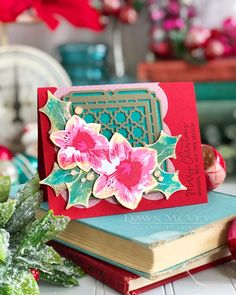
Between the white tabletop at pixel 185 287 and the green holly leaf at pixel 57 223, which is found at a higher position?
the green holly leaf at pixel 57 223

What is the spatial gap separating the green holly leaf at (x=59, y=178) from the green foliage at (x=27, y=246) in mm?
22

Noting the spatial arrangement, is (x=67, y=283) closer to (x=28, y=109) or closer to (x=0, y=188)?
(x=0, y=188)

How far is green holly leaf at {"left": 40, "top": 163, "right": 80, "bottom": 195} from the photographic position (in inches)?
21.1

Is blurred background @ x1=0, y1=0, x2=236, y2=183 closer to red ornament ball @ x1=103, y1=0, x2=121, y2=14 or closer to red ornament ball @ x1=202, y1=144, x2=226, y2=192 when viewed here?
red ornament ball @ x1=103, y1=0, x2=121, y2=14

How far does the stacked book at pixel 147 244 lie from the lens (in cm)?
48

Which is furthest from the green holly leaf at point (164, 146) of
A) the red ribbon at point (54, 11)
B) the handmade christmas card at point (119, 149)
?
the red ribbon at point (54, 11)

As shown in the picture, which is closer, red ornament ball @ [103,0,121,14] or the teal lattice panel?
the teal lattice panel

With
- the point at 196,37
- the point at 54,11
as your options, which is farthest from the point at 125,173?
the point at 196,37

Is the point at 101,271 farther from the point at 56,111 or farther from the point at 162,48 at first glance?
the point at 162,48

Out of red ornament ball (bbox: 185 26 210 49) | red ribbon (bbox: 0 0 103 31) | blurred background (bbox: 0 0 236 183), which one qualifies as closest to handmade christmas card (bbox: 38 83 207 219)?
blurred background (bbox: 0 0 236 183)

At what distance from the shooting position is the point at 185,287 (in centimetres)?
50

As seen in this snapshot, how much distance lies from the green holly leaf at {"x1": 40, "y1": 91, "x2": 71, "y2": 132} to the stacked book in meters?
0.09

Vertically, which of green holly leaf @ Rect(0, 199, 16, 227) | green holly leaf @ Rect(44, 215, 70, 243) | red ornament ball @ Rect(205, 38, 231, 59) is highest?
red ornament ball @ Rect(205, 38, 231, 59)

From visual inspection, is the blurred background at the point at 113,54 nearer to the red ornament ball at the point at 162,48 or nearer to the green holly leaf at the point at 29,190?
the red ornament ball at the point at 162,48
